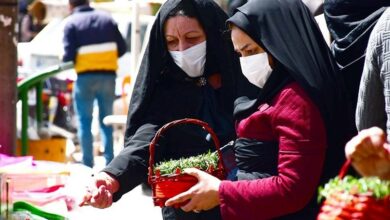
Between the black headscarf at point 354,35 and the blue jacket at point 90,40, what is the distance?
24.6 ft

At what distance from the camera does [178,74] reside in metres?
4.53

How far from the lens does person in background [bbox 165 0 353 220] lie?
3.62m

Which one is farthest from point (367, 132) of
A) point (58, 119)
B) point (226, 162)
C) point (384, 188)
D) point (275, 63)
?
point (58, 119)

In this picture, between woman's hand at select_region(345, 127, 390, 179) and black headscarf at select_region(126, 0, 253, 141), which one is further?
black headscarf at select_region(126, 0, 253, 141)

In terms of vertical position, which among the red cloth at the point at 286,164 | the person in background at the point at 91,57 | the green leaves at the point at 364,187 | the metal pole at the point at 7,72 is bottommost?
the person in background at the point at 91,57

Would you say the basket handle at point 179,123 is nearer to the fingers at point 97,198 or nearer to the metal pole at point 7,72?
the fingers at point 97,198

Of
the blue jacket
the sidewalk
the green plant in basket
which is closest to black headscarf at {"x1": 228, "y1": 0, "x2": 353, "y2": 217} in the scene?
the green plant in basket

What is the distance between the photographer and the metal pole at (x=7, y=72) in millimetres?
6797

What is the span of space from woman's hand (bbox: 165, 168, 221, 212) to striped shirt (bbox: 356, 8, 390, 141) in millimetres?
529

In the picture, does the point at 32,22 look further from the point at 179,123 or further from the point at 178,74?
the point at 179,123

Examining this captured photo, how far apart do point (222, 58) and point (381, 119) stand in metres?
1.04

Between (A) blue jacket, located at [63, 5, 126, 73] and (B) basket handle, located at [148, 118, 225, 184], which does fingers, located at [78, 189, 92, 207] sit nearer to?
(B) basket handle, located at [148, 118, 225, 184]

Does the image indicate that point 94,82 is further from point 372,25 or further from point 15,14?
point 372,25

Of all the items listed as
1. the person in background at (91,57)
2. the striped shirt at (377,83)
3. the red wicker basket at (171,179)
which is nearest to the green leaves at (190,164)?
the red wicker basket at (171,179)
